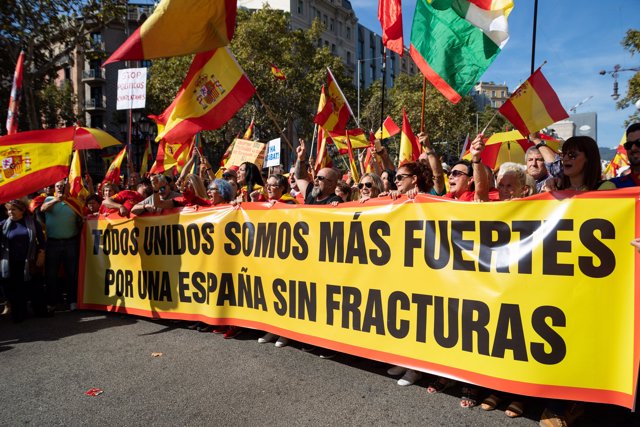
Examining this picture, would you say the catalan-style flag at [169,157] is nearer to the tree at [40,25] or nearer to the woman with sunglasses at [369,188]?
the woman with sunglasses at [369,188]

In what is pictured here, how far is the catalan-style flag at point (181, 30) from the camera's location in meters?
4.62

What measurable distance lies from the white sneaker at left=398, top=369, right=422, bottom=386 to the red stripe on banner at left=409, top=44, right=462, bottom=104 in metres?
2.49

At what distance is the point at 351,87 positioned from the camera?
120ft

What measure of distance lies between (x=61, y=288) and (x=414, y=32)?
5.86 m

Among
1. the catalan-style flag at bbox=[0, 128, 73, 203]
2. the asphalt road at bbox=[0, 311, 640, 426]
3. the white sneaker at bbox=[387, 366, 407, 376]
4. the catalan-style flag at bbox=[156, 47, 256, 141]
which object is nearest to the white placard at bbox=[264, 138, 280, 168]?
the catalan-style flag at bbox=[156, 47, 256, 141]

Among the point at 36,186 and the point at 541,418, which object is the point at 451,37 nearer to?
the point at 541,418

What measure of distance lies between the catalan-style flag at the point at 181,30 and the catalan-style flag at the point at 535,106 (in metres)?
3.59

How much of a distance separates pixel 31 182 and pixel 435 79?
4569 mm

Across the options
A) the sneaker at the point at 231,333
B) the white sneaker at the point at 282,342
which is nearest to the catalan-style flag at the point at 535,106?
the white sneaker at the point at 282,342

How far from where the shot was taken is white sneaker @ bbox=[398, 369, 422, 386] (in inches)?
149

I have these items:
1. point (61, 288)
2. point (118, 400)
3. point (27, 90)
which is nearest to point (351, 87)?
point (27, 90)

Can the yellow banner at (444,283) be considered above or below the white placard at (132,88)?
below

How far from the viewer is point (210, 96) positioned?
5.68 m

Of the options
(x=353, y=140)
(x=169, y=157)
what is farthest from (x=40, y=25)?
(x=353, y=140)
